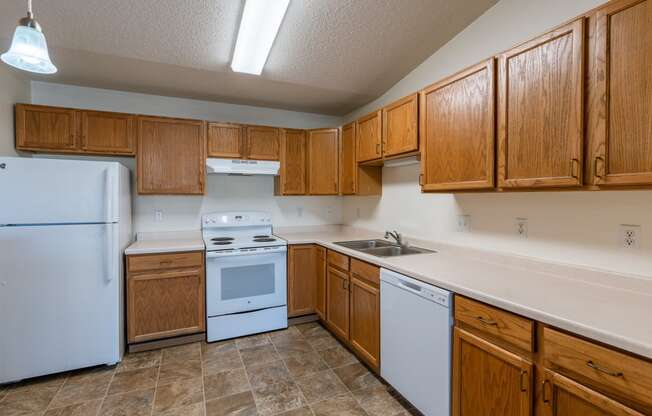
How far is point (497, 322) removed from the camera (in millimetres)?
1372

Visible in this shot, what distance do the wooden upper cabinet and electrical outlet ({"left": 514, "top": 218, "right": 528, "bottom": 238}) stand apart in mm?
398

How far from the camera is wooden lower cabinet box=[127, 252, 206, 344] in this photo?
261cm

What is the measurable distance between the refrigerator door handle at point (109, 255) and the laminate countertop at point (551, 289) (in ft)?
6.28

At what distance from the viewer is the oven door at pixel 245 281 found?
2.85 meters

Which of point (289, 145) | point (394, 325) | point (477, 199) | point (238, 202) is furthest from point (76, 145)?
point (477, 199)

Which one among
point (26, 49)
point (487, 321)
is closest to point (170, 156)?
point (26, 49)

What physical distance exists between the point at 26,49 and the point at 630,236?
282cm

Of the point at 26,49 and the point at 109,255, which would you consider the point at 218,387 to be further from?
the point at 26,49

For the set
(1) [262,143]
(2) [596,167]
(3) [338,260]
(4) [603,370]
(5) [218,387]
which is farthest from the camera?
(1) [262,143]

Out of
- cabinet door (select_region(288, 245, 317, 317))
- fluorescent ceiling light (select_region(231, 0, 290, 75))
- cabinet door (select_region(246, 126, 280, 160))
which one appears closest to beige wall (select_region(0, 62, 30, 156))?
fluorescent ceiling light (select_region(231, 0, 290, 75))

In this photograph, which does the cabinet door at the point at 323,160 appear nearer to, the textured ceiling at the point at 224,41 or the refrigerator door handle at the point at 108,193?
the textured ceiling at the point at 224,41

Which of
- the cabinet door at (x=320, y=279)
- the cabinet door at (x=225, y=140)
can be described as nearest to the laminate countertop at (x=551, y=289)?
the cabinet door at (x=320, y=279)

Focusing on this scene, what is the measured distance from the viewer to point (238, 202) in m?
3.58

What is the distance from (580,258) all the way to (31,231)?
136 inches
